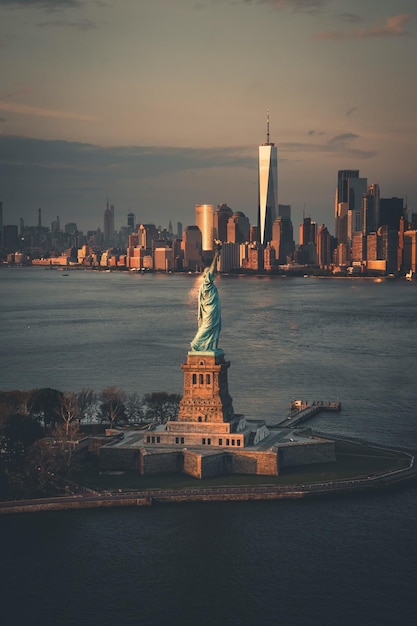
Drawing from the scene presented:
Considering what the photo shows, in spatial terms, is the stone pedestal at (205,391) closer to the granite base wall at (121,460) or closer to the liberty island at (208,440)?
the liberty island at (208,440)

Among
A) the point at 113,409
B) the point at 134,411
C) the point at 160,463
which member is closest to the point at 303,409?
the point at 134,411

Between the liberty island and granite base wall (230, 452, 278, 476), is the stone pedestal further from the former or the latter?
granite base wall (230, 452, 278, 476)

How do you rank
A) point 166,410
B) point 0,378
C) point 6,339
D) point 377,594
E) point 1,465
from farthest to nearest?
1. point 6,339
2. point 0,378
3. point 166,410
4. point 1,465
5. point 377,594

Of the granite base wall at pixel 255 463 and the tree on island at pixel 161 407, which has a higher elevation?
the tree on island at pixel 161 407

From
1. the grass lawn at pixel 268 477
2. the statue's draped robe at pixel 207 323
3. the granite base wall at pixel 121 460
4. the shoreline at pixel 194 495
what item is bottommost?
the shoreline at pixel 194 495

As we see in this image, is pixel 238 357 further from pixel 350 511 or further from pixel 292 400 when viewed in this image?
pixel 350 511

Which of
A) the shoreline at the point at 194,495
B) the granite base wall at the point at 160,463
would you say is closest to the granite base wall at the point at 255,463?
the shoreline at the point at 194,495

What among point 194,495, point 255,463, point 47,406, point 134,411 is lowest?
point 194,495

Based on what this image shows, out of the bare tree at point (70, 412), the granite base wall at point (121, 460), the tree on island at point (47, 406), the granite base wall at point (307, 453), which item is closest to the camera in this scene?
the granite base wall at point (121, 460)

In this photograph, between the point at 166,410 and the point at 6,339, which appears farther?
the point at 6,339

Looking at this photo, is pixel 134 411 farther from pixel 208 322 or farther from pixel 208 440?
pixel 208 440

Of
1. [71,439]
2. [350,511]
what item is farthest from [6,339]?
[350,511]
